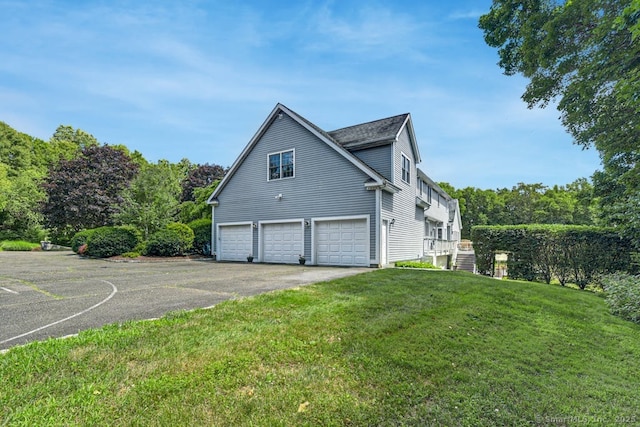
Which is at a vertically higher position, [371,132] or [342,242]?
[371,132]

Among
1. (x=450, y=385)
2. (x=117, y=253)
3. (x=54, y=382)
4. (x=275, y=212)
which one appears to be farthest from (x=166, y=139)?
(x=450, y=385)

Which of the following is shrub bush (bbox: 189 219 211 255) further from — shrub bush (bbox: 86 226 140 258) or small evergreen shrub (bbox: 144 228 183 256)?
shrub bush (bbox: 86 226 140 258)

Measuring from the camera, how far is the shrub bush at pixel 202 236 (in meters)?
19.5

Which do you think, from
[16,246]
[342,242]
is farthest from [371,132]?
[16,246]

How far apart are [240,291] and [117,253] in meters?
14.2

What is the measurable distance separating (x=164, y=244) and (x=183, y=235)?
1.23 m

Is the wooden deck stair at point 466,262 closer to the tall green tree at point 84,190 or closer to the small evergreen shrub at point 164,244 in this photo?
the small evergreen shrub at point 164,244

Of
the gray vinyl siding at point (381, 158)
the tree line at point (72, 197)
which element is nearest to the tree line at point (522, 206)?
the gray vinyl siding at point (381, 158)

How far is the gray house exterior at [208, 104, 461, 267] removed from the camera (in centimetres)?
1324

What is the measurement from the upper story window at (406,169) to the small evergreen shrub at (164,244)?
13.6 metres

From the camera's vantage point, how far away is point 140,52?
10438mm

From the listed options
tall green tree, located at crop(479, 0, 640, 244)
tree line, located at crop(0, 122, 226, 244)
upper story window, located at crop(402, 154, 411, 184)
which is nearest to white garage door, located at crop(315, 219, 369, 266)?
upper story window, located at crop(402, 154, 411, 184)

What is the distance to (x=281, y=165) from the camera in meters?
15.7

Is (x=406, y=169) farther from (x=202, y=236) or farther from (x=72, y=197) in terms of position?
(x=72, y=197)
